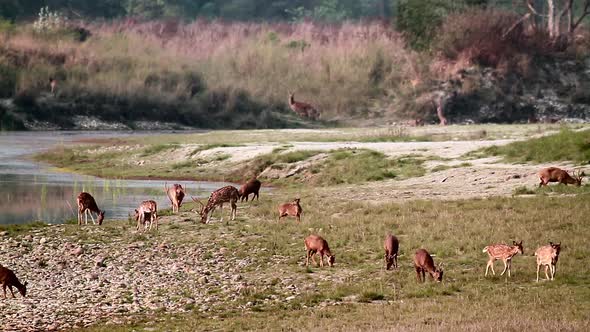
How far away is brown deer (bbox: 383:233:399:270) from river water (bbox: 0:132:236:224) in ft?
27.5

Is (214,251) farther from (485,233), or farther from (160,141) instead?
(160,141)

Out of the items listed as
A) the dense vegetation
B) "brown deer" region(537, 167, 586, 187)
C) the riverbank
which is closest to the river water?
the riverbank

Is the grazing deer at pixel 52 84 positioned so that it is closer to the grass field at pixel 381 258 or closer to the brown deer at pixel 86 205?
the grass field at pixel 381 258

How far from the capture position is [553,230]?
19.2 metres

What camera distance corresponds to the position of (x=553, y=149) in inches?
1092

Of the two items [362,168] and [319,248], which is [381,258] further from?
[362,168]

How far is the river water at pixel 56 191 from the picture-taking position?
25.5 meters

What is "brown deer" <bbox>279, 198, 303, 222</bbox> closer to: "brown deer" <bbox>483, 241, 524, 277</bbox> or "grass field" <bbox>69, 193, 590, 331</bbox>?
"grass field" <bbox>69, 193, 590, 331</bbox>

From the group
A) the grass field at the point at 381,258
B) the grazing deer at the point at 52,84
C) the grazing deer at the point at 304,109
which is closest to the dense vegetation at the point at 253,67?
the grazing deer at the point at 52,84

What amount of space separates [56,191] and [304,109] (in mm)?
23902

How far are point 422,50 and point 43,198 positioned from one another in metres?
31.3

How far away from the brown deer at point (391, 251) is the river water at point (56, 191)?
838cm

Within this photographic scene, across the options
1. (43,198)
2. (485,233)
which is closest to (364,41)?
(43,198)

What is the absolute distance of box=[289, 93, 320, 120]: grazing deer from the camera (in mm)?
52469
